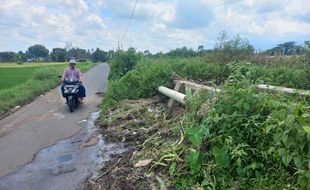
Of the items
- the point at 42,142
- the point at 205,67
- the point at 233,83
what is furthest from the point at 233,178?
the point at 205,67

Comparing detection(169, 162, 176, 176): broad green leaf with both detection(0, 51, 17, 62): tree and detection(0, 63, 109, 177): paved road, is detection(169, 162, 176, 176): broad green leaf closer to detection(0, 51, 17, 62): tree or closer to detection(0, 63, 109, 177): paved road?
detection(0, 63, 109, 177): paved road

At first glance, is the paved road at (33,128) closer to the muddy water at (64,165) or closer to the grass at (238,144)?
the muddy water at (64,165)

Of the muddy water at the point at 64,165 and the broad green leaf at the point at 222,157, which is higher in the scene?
the broad green leaf at the point at 222,157

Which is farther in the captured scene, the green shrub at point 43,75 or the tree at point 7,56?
the tree at point 7,56

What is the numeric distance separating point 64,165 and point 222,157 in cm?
348

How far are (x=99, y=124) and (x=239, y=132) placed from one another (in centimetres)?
594

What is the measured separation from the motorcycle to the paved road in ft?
0.94

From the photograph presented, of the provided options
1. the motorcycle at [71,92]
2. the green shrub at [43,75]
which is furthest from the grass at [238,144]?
the green shrub at [43,75]

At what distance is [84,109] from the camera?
44.2 feet

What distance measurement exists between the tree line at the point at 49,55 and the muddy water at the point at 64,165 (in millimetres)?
93686

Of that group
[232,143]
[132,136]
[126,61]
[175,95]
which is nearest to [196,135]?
[232,143]

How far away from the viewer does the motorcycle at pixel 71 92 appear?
12992mm

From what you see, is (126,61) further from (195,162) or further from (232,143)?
(232,143)

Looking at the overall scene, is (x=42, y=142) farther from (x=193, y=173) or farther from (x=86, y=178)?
(x=193, y=173)
